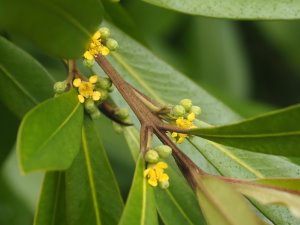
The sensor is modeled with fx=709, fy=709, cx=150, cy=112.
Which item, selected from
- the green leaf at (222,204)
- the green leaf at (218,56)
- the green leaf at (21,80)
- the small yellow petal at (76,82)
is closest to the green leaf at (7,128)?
the green leaf at (21,80)

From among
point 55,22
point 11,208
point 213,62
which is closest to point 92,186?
point 55,22

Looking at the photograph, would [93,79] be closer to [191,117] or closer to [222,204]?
[191,117]

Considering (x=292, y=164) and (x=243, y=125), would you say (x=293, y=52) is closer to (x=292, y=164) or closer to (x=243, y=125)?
(x=292, y=164)

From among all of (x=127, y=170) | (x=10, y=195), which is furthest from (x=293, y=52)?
(x=10, y=195)

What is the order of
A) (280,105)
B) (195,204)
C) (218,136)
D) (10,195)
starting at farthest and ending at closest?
(280,105)
(10,195)
(195,204)
(218,136)

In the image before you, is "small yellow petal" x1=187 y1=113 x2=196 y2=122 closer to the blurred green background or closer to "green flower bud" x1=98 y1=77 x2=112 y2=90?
"green flower bud" x1=98 y1=77 x2=112 y2=90

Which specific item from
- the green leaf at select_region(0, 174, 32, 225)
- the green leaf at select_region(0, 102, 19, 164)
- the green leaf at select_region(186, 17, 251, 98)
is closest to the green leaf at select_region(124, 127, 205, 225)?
the green leaf at select_region(0, 102, 19, 164)
